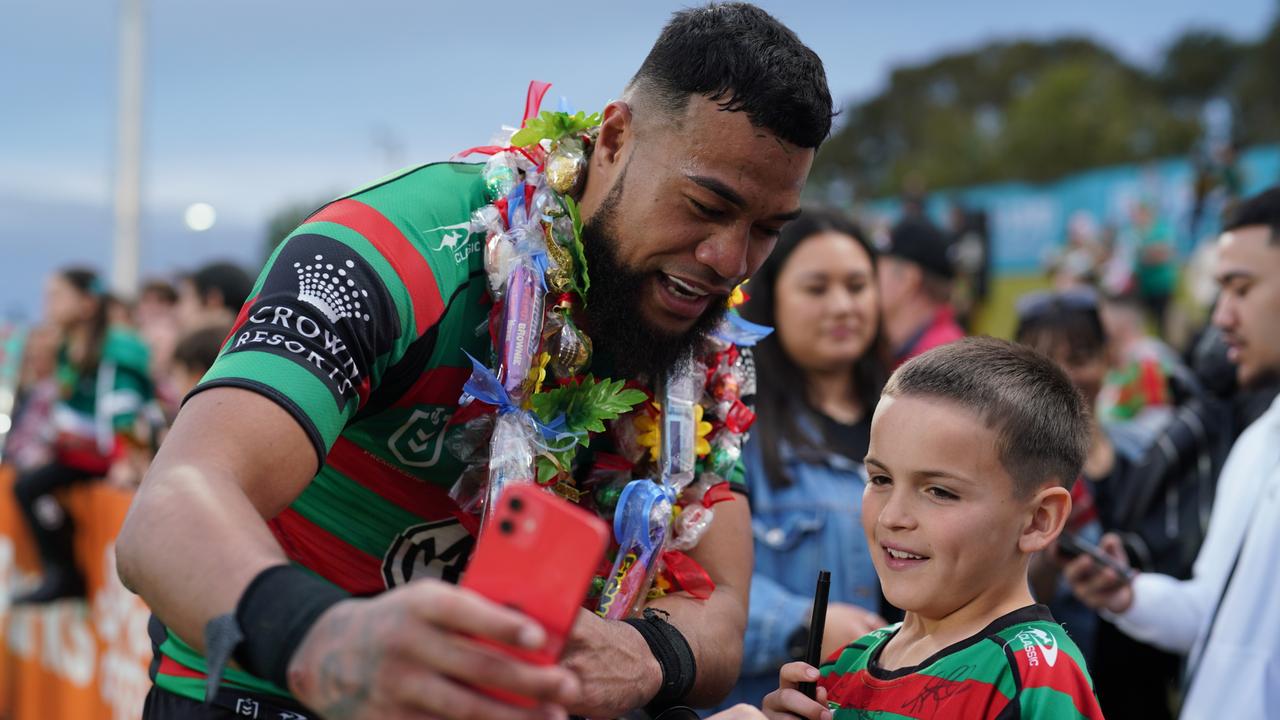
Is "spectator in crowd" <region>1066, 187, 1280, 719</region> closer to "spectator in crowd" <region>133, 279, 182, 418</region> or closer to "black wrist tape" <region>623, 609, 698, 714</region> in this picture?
"black wrist tape" <region>623, 609, 698, 714</region>

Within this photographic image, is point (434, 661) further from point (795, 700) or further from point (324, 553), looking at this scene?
point (324, 553)

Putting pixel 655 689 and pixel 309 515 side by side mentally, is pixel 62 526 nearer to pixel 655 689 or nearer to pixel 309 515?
pixel 309 515

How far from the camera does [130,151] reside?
14.2m

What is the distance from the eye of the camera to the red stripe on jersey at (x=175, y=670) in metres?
2.36

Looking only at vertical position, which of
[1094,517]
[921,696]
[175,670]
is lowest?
[175,670]

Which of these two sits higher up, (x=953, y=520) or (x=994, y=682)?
(x=953, y=520)

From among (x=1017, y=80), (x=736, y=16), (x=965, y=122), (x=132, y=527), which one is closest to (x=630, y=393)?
(x=736, y=16)

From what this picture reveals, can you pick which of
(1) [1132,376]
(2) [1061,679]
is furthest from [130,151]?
(2) [1061,679]

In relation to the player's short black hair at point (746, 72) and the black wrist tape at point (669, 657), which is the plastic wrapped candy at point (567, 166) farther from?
the black wrist tape at point (669, 657)

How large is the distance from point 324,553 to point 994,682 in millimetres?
1314

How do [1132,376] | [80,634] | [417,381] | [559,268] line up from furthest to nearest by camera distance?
[1132,376], [80,634], [559,268], [417,381]

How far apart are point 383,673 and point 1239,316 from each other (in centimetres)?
311

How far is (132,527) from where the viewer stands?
1.71 metres

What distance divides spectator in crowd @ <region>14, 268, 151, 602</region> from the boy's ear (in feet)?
21.2
